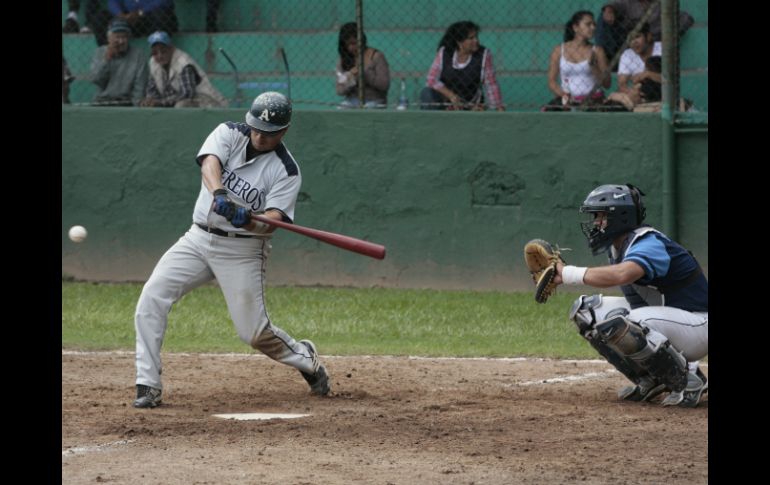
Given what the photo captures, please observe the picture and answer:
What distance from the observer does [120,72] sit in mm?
12578

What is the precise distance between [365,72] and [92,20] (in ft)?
11.6

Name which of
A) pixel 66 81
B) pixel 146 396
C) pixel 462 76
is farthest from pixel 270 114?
pixel 66 81

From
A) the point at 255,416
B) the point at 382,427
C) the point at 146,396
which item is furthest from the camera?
the point at 146,396

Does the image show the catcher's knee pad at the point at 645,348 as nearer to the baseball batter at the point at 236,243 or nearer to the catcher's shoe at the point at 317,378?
the catcher's shoe at the point at 317,378

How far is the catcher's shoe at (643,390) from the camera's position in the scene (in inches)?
277

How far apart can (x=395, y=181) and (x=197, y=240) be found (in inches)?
188

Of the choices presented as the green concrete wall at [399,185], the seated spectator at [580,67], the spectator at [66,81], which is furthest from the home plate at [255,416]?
the spectator at [66,81]

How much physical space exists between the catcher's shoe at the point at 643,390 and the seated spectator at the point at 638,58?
5.04m

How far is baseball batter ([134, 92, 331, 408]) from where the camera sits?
22.9ft

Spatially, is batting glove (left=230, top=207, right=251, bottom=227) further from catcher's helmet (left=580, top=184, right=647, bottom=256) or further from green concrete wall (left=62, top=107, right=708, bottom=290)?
green concrete wall (left=62, top=107, right=708, bottom=290)

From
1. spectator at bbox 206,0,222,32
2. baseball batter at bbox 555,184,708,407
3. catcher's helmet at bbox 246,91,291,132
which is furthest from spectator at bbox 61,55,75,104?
baseball batter at bbox 555,184,708,407

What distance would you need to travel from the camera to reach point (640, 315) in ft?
22.4

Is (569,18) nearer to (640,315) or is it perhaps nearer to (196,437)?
(640,315)

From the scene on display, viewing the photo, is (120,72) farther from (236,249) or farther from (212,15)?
(236,249)
